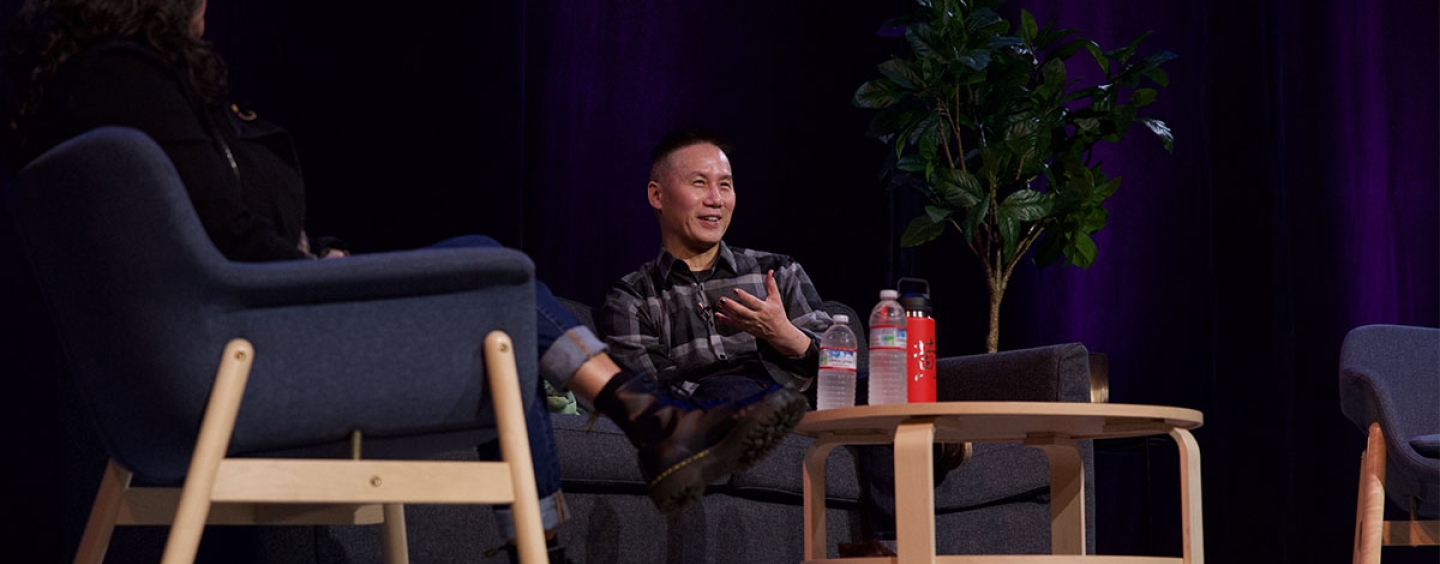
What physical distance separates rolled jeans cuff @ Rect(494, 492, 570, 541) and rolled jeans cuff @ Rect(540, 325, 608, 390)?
6.0 inches

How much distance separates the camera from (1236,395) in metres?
3.80

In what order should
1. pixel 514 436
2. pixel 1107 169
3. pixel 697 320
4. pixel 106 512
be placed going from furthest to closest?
pixel 1107 169, pixel 697 320, pixel 106 512, pixel 514 436

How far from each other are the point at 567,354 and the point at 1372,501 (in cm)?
184

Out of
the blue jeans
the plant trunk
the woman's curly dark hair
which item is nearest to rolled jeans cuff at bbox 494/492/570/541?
the blue jeans

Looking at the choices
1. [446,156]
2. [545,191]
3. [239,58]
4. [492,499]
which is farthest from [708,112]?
[492,499]

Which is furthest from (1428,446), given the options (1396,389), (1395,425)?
(1396,389)

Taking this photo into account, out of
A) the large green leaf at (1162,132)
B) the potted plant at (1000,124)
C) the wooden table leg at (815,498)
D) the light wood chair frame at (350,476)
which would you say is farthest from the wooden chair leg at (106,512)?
the large green leaf at (1162,132)

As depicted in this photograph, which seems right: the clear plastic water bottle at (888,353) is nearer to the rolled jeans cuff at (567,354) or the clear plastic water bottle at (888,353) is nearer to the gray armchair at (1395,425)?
the rolled jeans cuff at (567,354)

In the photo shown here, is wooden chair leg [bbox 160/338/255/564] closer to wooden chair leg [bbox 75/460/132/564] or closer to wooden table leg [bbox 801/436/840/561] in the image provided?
wooden chair leg [bbox 75/460/132/564]

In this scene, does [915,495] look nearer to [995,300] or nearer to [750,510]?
[750,510]

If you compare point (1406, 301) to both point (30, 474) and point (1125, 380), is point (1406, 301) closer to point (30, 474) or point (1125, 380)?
point (1125, 380)

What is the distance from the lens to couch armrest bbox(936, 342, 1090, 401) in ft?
9.05

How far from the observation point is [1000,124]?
350 cm

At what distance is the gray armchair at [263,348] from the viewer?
4.71ft
